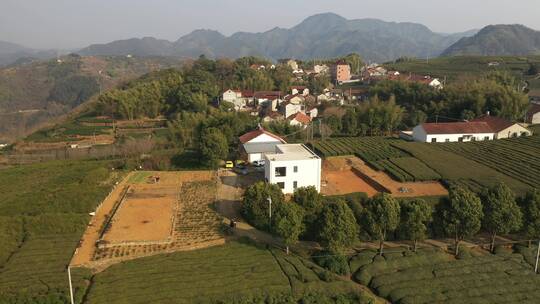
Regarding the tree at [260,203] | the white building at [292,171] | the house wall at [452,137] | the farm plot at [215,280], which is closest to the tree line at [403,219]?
the tree at [260,203]

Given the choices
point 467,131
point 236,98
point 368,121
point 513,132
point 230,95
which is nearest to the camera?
point 467,131

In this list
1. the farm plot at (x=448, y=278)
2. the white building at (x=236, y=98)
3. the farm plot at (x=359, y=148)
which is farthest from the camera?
the white building at (x=236, y=98)

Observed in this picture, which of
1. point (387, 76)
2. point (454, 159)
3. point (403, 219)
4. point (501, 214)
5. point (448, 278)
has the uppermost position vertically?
point (387, 76)

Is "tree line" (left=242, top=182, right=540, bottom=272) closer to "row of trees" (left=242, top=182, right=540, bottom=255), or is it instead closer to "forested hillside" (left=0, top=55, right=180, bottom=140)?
"row of trees" (left=242, top=182, right=540, bottom=255)

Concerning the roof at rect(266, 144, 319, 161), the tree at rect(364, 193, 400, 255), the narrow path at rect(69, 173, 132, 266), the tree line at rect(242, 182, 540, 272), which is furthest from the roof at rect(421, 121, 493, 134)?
the narrow path at rect(69, 173, 132, 266)

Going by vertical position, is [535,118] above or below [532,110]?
below

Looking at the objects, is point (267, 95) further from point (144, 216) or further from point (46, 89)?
point (46, 89)

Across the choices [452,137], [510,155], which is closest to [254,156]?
[452,137]

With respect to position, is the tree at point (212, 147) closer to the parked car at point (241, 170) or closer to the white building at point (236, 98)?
the parked car at point (241, 170)
